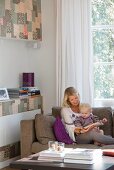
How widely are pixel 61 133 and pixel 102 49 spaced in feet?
5.63

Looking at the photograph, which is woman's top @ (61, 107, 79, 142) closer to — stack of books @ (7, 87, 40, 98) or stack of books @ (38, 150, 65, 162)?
stack of books @ (7, 87, 40, 98)

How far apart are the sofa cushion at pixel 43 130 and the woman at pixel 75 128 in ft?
0.65

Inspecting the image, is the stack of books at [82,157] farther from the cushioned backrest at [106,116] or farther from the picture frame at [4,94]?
the picture frame at [4,94]

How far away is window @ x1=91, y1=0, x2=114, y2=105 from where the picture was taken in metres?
6.19

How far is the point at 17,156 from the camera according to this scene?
587 cm

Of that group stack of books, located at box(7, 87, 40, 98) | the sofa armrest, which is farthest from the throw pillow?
stack of books, located at box(7, 87, 40, 98)

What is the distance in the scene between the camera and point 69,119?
5.16 meters

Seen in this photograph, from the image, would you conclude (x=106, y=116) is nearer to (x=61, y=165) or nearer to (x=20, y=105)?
(x=20, y=105)

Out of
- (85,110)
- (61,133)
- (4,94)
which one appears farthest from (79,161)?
(4,94)

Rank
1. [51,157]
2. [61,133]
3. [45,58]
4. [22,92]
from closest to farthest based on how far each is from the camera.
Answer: [51,157]
[61,133]
[22,92]
[45,58]

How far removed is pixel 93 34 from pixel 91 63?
0.46 m

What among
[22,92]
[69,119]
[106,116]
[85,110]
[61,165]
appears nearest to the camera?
[61,165]

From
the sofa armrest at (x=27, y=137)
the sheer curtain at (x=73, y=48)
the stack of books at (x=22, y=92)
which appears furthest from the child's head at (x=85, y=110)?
the stack of books at (x=22, y=92)

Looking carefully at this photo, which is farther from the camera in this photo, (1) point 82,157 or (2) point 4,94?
(2) point 4,94
